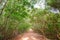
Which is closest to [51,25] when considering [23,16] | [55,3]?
[55,3]

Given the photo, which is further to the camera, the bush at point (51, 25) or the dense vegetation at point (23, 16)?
the bush at point (51, 25)

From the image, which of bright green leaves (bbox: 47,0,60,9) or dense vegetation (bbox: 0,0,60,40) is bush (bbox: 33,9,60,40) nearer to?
dense vegetation (bbox: 0,0,60,40)

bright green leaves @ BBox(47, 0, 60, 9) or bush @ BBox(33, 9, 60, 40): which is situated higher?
bright green leaves @ BBox(47, 0, 60, 9)

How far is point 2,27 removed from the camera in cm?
1138

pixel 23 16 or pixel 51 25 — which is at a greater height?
pixel 23 16

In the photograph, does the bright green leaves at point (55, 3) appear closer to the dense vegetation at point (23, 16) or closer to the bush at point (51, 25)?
the dense vegetation at point (23, 16)

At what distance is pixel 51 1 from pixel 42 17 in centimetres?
343

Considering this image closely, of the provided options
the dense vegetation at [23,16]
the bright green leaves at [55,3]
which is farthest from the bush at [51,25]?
the bright green leaves at [55,3]

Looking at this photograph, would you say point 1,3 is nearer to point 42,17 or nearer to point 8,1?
point 8,1

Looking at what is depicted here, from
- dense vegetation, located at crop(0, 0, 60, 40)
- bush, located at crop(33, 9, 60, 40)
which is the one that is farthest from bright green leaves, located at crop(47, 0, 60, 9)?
bush, located at crop(33, 9, 60, 40)

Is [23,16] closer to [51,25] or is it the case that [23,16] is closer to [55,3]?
[55,3]

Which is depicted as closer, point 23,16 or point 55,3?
point 23,16

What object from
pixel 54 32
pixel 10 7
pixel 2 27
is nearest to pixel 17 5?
pixel 10 7

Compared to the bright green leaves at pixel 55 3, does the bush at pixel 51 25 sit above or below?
below
